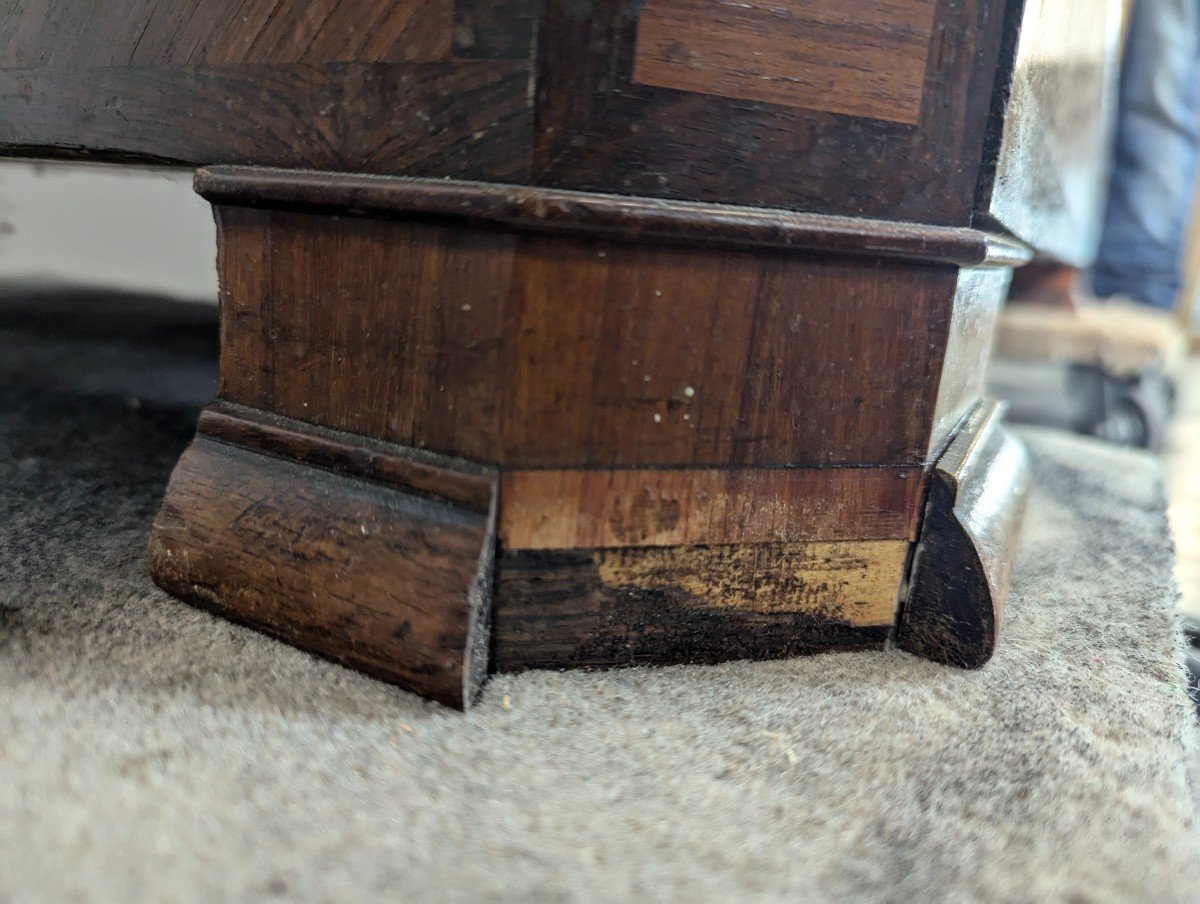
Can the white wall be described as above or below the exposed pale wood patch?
above

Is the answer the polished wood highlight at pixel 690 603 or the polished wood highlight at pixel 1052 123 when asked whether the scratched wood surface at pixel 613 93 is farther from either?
the polished wood highlight at pixel 690 603

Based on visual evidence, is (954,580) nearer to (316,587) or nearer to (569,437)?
(569,437)

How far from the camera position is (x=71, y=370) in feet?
4.09

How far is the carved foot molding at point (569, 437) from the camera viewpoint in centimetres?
54

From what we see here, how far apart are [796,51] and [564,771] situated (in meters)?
0.47

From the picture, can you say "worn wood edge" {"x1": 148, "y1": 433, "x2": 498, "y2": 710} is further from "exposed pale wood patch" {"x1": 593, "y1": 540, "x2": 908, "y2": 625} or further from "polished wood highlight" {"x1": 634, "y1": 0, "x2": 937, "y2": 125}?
"polished wood highlight" {"x1": 634, "y1": 0, "x2": 937, "y2": 125}

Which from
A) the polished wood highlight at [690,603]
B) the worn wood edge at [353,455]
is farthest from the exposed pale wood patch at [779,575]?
the worn wood edge at [353,455]

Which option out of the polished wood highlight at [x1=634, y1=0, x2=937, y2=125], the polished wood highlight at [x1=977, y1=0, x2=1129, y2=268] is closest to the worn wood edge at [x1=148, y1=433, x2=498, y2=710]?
the polished wood highlight at [x1=634, y1=0, x2=937, y2=125]

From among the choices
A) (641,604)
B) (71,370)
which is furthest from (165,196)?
(641,604)

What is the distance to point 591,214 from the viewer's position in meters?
0.52

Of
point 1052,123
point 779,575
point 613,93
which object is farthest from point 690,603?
point 1052,123

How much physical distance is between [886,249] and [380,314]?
0.34 meters

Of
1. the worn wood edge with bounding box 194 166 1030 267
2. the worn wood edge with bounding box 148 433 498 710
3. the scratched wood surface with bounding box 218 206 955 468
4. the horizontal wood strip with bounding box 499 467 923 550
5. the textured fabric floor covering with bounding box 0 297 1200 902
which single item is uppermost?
the worn wood edge with bounding box 194 166 1030 267

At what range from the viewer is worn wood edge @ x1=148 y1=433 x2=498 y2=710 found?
54 centimetres
